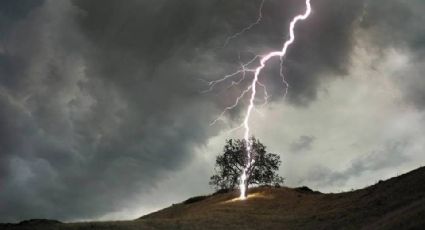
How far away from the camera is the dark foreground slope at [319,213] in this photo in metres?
37.8

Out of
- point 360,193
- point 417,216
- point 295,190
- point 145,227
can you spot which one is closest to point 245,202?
point 295,190

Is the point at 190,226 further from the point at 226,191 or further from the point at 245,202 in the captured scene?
the point at 226,191

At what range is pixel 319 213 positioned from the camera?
1909 inches

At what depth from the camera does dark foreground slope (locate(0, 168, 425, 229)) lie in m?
37.8

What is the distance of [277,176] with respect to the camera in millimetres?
71188

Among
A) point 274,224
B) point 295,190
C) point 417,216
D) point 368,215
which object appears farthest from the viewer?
point 295,190

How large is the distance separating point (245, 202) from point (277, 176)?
11.7 meters

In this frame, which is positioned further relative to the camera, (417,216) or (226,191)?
(226,191)

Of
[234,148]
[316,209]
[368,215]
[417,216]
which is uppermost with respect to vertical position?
[234,148]

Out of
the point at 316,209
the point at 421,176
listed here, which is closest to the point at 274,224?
the point at 316,209

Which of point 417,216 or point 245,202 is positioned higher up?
point 245,202

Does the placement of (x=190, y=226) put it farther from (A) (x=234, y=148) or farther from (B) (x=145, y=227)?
(A) (x=234, y=148)

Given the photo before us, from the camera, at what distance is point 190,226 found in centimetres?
4506

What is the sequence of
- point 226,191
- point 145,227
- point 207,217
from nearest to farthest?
point 145,227
point 207,217
point 226,191
